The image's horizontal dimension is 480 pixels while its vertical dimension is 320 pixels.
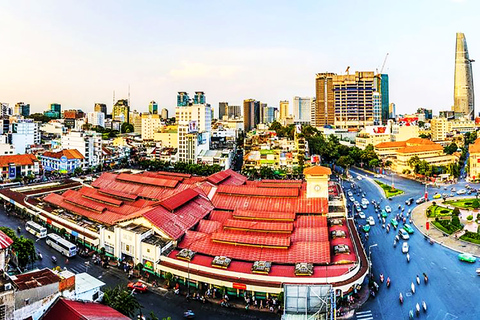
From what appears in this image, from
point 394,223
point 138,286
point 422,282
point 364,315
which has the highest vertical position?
point 394,223

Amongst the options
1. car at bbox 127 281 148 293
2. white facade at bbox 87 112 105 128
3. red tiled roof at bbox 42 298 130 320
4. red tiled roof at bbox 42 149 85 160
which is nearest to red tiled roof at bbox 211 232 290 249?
car at bbox 127 281 148 293

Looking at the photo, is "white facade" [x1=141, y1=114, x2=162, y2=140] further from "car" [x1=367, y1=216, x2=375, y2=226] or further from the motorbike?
the motorbike

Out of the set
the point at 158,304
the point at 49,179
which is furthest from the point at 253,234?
the point at 49,179

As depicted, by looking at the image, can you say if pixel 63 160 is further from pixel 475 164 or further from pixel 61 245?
pixel 475 164

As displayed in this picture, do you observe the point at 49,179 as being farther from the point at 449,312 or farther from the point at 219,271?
the point at 449,312

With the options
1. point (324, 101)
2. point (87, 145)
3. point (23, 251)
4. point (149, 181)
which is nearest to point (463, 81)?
point (324, 101)

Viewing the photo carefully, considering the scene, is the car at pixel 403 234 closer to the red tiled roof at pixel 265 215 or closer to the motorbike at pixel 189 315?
the red tiled roof at pixel 265 215
